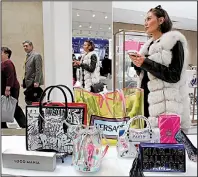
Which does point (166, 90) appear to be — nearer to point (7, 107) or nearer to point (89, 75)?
point (89, 75)

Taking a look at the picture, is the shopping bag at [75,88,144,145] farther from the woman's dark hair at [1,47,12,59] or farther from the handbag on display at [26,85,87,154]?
the woman's dark hair at [1,47,12,59]

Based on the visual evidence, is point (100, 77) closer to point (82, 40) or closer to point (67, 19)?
point (82, 40)

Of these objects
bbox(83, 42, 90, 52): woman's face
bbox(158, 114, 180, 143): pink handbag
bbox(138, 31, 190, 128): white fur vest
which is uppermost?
bbox(83, 42, 90, 52): woman's face

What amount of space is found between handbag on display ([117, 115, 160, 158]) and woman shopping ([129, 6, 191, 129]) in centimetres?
23

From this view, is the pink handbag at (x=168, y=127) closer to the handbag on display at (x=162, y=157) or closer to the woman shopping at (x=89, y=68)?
the handbag on display at (x=162, y=157)

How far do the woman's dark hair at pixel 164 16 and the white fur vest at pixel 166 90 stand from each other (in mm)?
25

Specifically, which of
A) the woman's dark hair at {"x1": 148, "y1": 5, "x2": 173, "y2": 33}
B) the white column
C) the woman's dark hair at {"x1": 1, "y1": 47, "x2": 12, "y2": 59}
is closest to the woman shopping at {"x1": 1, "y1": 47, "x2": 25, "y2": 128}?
the woman's dark hair at {"x1": 1, "y1": 47, "x2": 12, "y2": 59}

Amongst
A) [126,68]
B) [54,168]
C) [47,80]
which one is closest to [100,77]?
[126,68]

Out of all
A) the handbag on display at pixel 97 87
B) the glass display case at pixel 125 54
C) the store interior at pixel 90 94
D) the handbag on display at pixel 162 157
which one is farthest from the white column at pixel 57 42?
the handbag on display at pixel 162 157

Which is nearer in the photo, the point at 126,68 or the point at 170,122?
the point at 170,122

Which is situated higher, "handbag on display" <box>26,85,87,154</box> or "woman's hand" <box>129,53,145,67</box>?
"woman's hand" <box>129,53,145,67</box>

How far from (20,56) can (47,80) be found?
162mm

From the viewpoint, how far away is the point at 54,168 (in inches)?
25.5

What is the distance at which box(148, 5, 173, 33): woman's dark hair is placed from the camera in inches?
38.3
